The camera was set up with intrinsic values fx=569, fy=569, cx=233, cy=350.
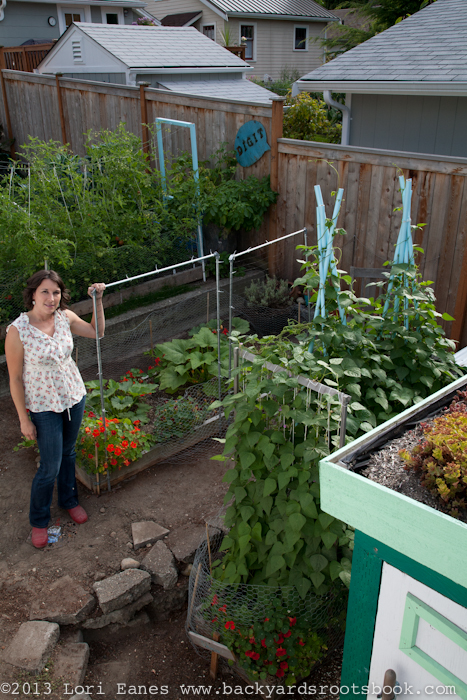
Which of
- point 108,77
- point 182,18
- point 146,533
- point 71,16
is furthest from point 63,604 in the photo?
point 182,18

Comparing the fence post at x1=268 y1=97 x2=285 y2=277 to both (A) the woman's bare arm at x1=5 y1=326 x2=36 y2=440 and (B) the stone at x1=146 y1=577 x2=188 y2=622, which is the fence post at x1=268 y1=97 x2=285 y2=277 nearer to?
(A) the woman's bare arm at x1=5 y1=326 x2=36 y2=440

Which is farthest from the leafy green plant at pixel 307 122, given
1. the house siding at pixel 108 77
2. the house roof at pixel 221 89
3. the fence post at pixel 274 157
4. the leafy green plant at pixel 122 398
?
the leafy green plant at pixel 122 398

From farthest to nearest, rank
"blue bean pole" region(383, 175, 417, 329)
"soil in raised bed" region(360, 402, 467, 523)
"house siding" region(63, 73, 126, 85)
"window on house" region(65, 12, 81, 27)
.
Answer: "window on house" region(65, 12, 81, 27) → "house siding" region(63, 73, 126, 85) → "blue bean pole" region(383, 175, 417, 329) → "soil in raised bed" region(360, 402, 467, 523)

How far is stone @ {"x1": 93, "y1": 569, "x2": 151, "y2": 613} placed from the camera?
129 inches

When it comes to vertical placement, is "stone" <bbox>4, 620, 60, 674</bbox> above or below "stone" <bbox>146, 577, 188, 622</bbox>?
above

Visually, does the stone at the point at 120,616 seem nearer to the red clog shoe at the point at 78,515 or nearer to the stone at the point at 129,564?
the stone at the point at 129,564

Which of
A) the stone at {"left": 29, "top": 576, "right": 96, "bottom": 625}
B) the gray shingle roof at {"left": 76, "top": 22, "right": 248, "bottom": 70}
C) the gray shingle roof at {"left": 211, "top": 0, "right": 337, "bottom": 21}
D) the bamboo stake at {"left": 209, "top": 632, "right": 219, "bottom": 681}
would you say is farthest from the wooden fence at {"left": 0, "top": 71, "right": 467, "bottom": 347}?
the gray shingle roof at {"left": 211, "top": 0, "right": 337, "bottom": 21}

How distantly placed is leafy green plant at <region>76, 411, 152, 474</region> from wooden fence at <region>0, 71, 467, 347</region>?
2.41 meters

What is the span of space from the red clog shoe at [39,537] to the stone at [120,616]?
63 centimetres

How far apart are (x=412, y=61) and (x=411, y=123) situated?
29.7 inches

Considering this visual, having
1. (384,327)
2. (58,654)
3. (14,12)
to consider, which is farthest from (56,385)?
(14,12)

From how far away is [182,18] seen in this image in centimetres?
2275

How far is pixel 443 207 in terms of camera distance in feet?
16.5

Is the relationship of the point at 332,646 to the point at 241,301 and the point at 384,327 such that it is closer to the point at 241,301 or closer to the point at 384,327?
the point at 384,327
